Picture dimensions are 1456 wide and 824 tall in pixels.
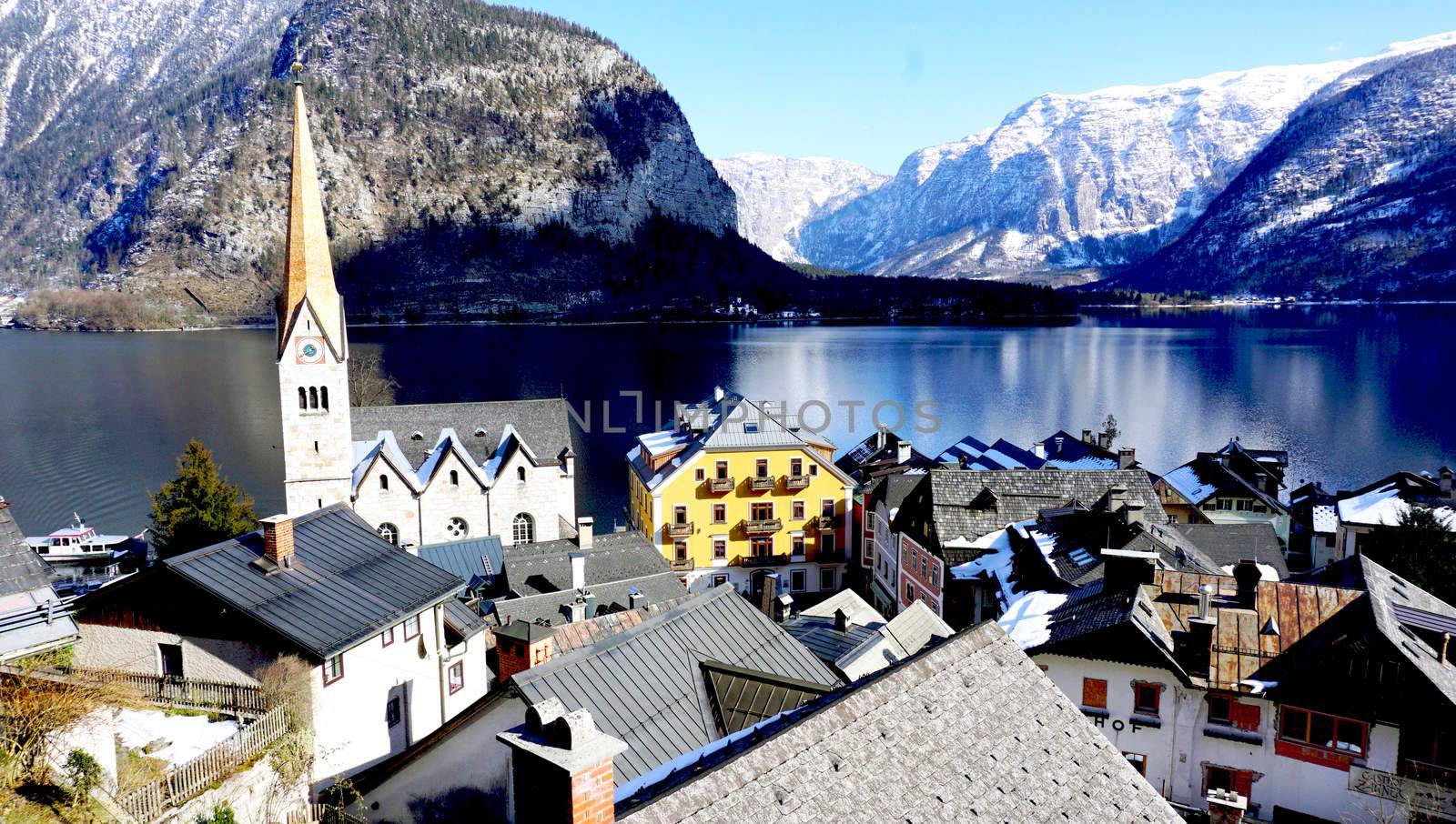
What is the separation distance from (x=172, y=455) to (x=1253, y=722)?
85.4m

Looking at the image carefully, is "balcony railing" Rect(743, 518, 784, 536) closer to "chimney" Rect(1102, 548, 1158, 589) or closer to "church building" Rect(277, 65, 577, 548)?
"church building" Rect(277, 65, 577, 548)

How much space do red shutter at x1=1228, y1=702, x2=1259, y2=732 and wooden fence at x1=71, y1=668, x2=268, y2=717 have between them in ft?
67.1

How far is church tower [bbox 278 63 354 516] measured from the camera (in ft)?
137

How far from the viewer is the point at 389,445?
47.2m

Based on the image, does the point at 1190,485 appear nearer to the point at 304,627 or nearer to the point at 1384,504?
the point at 1384,504

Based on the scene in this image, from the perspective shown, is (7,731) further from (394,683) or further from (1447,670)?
(1447,670)

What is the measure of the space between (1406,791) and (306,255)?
43267 mm

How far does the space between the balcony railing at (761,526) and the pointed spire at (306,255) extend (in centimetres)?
2153

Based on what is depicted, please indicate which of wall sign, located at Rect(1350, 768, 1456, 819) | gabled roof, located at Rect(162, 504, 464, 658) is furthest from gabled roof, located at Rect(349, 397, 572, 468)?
wall sign, located at Rect(1350, 768, 1456, 819)

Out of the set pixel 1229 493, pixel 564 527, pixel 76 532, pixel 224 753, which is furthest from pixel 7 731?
pixel 1229 493

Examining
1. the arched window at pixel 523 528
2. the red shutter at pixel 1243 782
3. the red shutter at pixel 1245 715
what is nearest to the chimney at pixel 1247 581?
the red shutter at pixel 1245 715

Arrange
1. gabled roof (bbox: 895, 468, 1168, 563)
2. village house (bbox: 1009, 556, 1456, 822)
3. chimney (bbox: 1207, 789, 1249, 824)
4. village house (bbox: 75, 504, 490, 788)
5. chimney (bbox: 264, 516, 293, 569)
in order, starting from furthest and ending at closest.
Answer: gabled roof (bbox: 895, 468, 1168, 563)
village house (bbox: 1009, 556, 1456, 822)
chimney (bbox: 264, 516, 293, 569)
village house (bbox: 75, 504, 490, 788)
chimney (bbox: 1207, 789, 1249, 824)

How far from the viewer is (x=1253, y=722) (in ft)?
70.0

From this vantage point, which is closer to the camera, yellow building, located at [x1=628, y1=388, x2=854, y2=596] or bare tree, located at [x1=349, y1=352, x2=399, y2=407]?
yellow building, located at [x1=628, y1=388, x2=854, y2=596]
